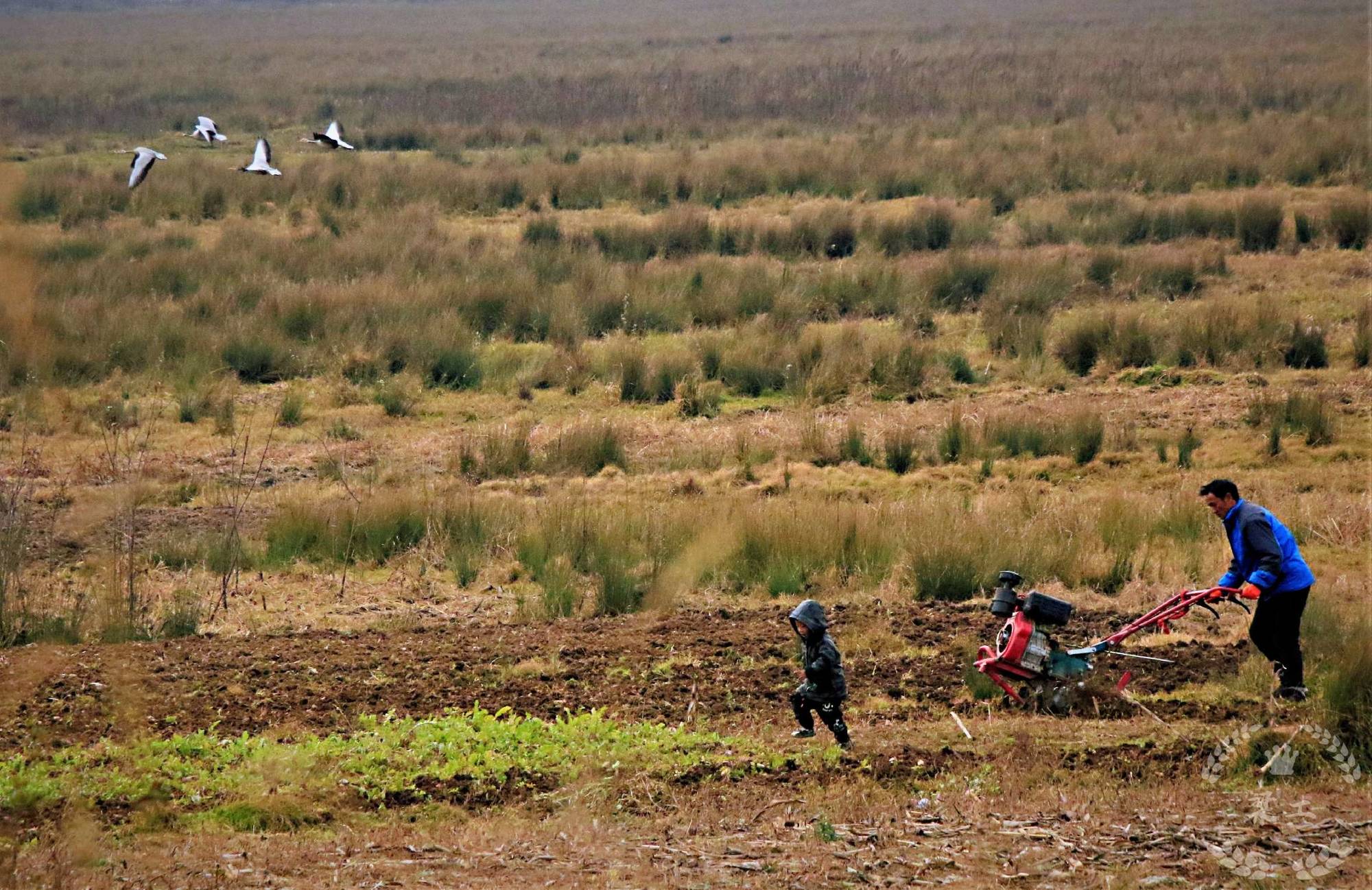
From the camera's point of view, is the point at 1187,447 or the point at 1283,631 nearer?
the point at 1283,631

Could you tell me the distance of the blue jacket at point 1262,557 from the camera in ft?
26.5

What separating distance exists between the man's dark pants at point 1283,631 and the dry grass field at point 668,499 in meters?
0.20

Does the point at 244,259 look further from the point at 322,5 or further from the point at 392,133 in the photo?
the point at 322,5

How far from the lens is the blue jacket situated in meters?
8.09

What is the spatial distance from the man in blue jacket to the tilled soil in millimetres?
437

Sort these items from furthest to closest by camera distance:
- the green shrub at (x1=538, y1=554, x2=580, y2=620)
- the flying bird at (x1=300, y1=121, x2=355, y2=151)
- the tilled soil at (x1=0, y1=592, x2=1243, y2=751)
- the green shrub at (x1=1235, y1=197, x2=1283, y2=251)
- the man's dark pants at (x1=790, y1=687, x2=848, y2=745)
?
the green shrub at (x1=1235, y1=197, x2=1283, y2=251) → the flying bird at (x1=300, y1=121, x2=355, y2=151) → the green shrub at (x1=538, y1=554, x2=580, y2=620) → the tilled soil at (x1=0, y1=592, x2=1243, y2=751) → the man's dark pants at (x1=790, y1=687, x2=848, y2=745)

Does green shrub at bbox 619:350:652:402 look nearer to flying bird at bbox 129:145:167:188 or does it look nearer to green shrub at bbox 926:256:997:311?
green shrub at bbox 926:256:997:311

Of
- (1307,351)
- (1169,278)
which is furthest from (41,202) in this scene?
(1307,351)

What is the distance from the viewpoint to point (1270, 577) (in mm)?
8078

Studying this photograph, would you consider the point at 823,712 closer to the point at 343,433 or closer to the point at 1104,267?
the point at 343,433

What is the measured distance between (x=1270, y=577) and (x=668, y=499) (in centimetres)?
637

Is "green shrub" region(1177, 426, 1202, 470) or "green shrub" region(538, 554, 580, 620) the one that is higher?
"green shrub" region(1177, 426, 1202, 470)

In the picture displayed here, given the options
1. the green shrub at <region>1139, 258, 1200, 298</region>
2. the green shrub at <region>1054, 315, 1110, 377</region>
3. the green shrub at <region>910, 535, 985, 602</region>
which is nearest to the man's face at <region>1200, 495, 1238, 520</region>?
the green shrub at <region>910, 535, 985, 602</region>

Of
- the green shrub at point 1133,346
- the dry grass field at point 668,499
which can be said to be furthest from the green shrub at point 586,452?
the green shrub at point 1133,346
